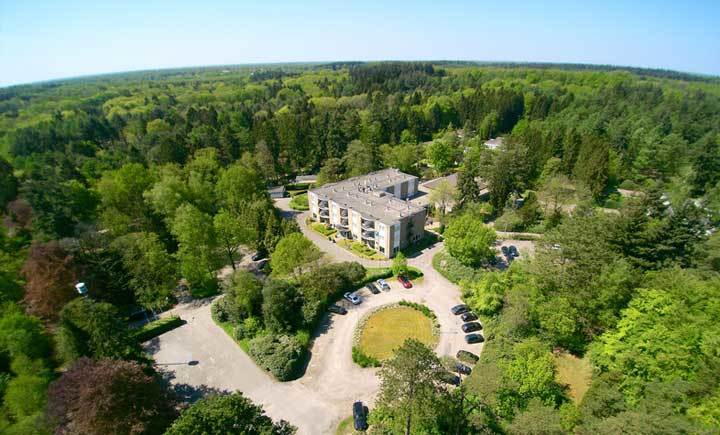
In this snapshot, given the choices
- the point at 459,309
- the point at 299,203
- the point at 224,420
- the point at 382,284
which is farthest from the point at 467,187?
the point at 224,420

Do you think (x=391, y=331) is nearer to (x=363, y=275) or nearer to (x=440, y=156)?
(x=363, y=275)

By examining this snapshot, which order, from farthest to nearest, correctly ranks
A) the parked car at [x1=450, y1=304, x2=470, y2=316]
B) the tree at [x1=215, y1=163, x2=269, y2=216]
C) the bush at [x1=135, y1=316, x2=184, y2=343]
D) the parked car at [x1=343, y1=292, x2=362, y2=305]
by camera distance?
the tree at [x1=215, y1=163, x2=269, y2=216] → the parked car at [x1=343, y1=292, x2=362, y2=305] → the parked car at [x1=450, y1=304, x2=470, y2=316] → the bush at [x1=135, y1=316, x2=184, y2=343]

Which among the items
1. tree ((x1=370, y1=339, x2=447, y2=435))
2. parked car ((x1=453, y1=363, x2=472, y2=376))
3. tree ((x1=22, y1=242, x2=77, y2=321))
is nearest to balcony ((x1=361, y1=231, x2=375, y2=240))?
parked car ((x1=453, y1=363, x2=472, y2=376))

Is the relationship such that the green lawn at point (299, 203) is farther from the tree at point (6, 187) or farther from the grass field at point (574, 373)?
the grass field at point (574, 373)

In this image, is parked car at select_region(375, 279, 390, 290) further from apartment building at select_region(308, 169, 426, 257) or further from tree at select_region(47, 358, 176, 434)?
tree at select_region(47, 358, 176, 434)

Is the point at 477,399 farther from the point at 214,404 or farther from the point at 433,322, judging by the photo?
the point at 214,404

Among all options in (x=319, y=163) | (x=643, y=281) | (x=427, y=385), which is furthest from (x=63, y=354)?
(x=319, y=163)
